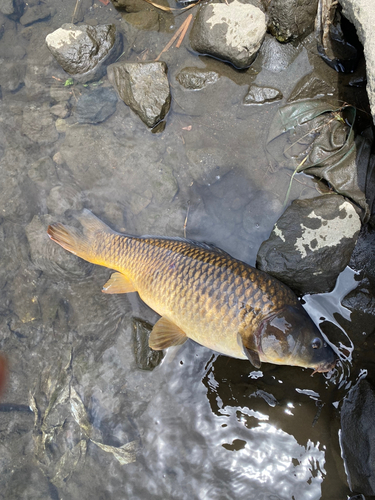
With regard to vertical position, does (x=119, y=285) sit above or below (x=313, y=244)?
below

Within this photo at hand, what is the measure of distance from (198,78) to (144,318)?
9.51ft

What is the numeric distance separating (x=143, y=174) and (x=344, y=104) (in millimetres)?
2406

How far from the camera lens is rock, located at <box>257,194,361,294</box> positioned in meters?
3.57

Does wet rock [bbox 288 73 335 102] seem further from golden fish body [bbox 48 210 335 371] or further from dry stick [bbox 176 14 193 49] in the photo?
golden fish body [bbox 48 210 335 371]

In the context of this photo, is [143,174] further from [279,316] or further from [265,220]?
[279,316]

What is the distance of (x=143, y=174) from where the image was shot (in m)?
4.23

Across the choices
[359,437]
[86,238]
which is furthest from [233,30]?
[359,437]

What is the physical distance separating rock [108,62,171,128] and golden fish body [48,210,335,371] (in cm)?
153

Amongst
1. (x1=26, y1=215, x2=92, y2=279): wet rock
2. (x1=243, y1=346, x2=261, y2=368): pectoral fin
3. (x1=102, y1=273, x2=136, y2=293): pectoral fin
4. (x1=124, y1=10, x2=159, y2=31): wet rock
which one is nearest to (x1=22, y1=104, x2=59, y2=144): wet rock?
(x1=26, y1=215, x2=92, y2=279): wet rock

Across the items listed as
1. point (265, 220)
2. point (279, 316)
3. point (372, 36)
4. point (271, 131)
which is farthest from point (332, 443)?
point (372, 36)

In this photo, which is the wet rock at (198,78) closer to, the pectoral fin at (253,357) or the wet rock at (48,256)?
the wet rock at (48,256)

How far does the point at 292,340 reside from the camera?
10.2 feet

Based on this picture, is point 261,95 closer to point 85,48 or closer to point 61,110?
point 85,48

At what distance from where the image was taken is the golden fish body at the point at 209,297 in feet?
10.4
